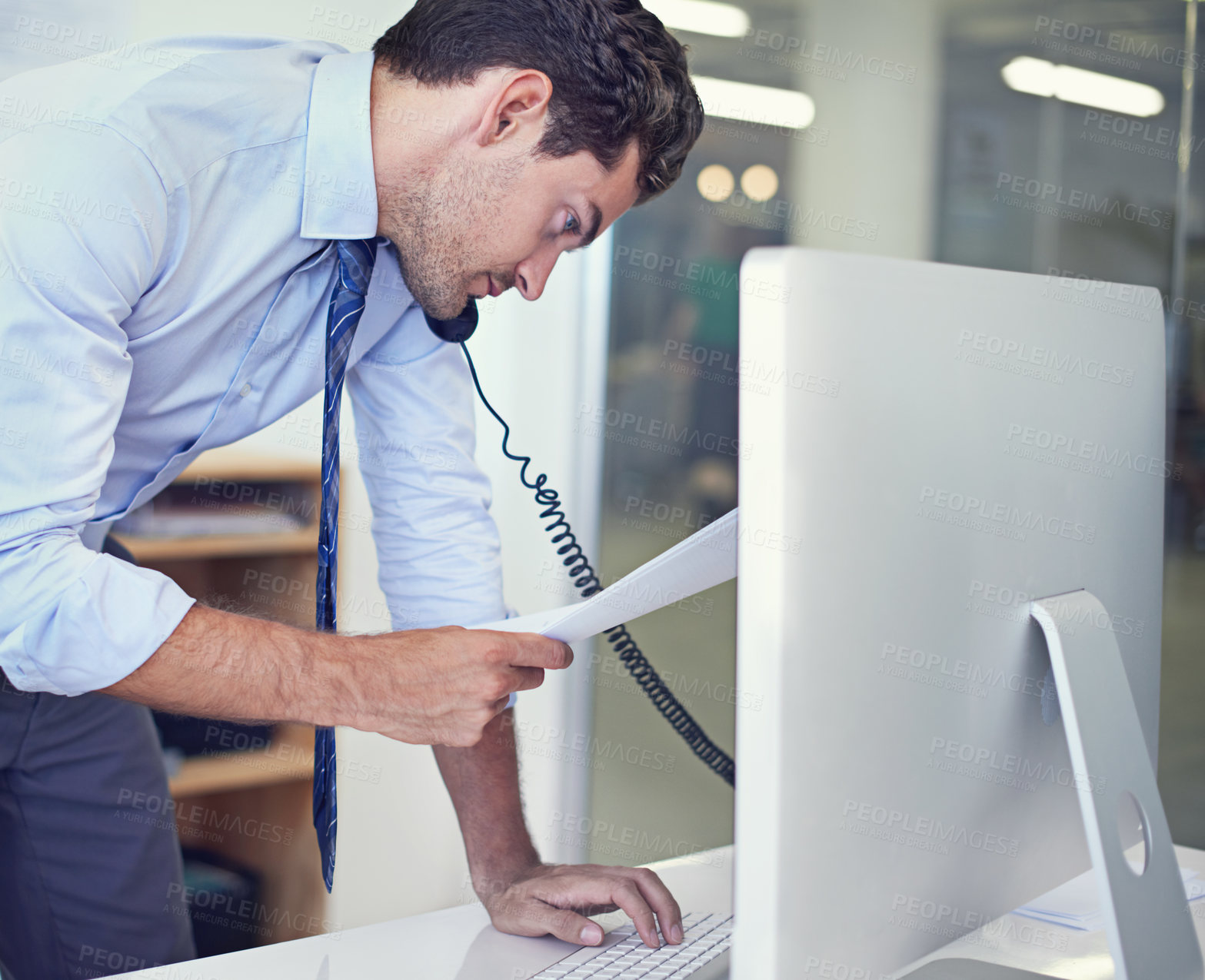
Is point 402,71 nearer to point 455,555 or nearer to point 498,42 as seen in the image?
point 498,42

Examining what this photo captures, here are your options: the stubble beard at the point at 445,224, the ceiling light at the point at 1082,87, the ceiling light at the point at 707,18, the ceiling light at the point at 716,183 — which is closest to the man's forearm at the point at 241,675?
the stubble beard at the point at 445,224

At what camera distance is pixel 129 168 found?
973 millimetres

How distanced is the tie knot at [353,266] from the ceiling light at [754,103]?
1536 mm

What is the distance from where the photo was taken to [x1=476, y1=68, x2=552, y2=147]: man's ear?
1175 millimetres

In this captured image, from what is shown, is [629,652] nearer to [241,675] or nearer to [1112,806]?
[241,675]

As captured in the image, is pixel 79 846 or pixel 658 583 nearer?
pixel 658 583

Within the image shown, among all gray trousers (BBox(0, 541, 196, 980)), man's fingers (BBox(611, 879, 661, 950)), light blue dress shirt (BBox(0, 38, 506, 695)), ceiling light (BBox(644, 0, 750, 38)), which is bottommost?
gray trousers (BBox(0, 541, 196, 980))

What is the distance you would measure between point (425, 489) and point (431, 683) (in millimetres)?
460

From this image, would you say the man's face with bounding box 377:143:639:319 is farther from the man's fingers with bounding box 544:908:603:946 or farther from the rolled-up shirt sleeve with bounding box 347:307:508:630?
the man's fingers with bounding box 544:908:603:946

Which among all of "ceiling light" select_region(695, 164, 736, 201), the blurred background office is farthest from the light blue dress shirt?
"ceiling light" select_region(695, 164, 736, 201)

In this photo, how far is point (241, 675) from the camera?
94 cm

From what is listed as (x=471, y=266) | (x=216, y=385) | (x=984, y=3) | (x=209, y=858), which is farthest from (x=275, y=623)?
(x=984, y=3)

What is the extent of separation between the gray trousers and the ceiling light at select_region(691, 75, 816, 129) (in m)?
1.84

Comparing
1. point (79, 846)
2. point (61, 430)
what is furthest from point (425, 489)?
point (79, 846)
